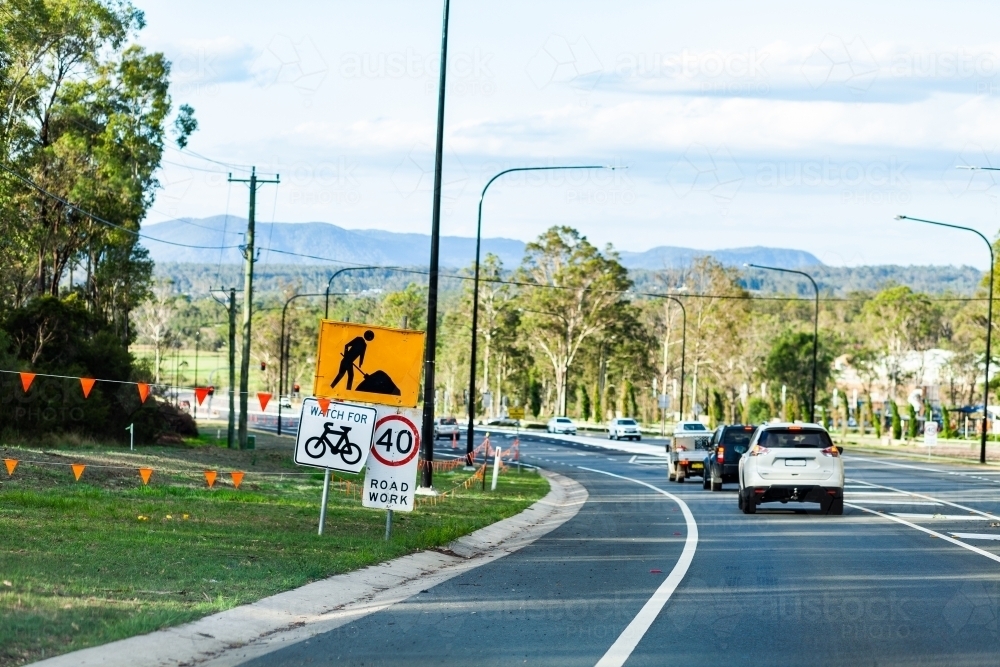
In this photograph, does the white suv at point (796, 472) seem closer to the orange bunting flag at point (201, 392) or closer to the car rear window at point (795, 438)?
the car rear window at point (795, 438)

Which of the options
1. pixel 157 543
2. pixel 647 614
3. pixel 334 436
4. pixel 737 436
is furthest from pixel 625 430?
pixel 647 614

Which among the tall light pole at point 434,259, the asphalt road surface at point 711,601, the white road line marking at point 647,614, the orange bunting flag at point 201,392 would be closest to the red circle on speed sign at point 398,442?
the asphalt road surface at point 711,601

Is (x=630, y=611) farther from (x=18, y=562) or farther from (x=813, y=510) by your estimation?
(x=813, y=510)

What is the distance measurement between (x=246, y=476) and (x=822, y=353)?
84.1m

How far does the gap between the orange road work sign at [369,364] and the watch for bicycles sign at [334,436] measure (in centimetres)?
34

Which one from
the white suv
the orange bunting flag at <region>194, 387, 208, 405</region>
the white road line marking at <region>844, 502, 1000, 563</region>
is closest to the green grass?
the white suv

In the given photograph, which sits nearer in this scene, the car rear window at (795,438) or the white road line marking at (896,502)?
the car rear window at (795,438)

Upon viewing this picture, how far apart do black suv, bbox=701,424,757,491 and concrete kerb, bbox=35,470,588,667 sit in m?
16.0

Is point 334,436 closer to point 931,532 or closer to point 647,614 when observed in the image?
point 647,614

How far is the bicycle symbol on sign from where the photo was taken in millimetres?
17281

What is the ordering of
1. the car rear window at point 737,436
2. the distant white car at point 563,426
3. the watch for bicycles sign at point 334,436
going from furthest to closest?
the distant white car at point 563,426 < the car rear window at point 737,436 < the watch for bicycles sign at point 334,436

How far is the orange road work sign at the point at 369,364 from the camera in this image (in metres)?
17.7

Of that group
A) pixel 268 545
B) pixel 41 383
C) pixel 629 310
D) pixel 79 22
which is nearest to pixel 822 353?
pixel 629 310

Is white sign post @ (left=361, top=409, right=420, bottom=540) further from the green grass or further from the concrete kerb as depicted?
the concrete kerb
